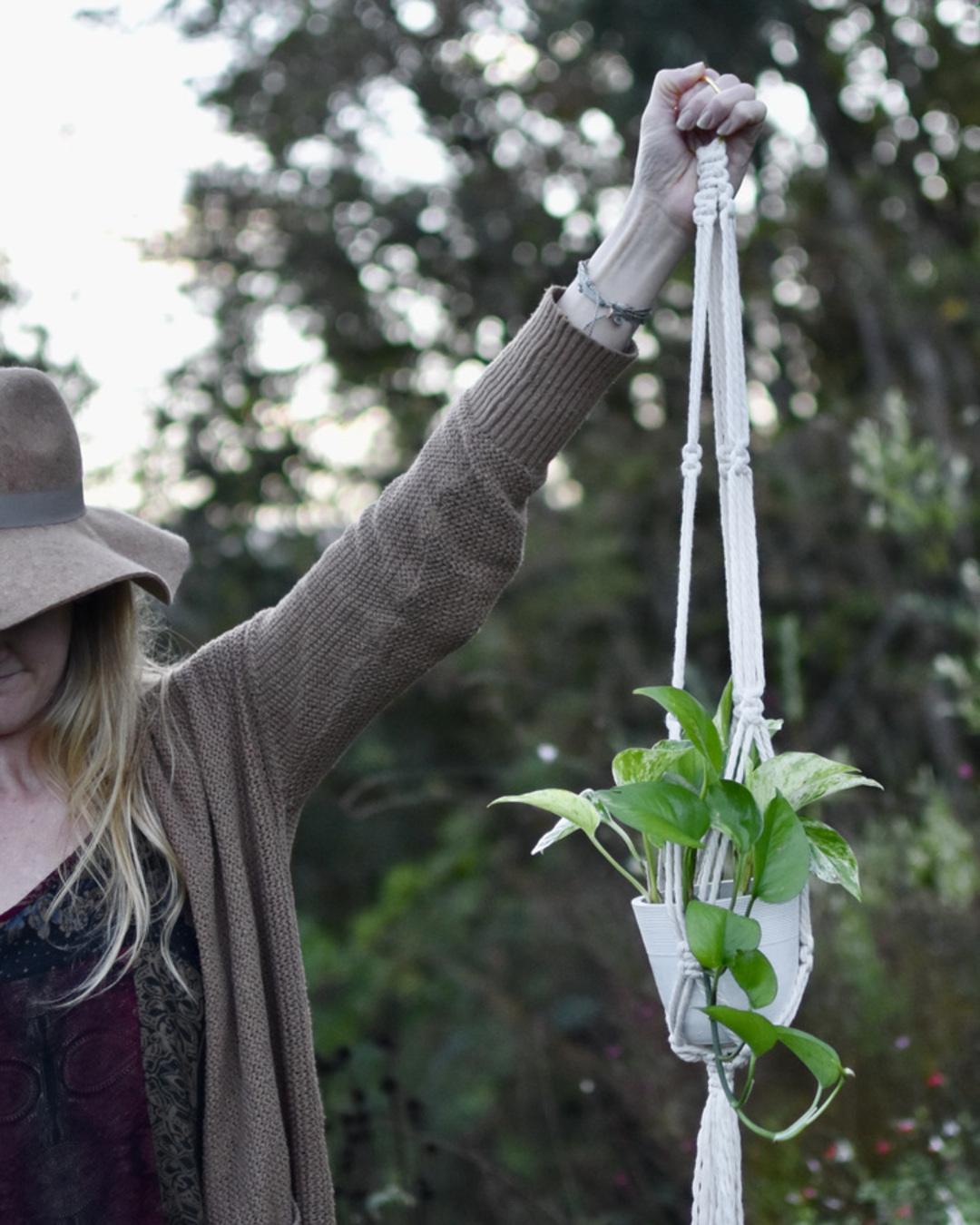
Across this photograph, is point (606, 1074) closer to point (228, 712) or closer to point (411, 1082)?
point (411, 1082)

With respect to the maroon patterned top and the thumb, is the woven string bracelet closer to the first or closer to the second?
the thumb

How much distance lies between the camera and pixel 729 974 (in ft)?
4.26

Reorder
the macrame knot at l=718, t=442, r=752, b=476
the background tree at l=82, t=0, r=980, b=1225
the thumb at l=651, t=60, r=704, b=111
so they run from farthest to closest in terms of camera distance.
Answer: the background tree at l=82, t=0, r=980, b=1225 < the thumb at l=651, t=60, r=704, b=111 < the macrame knot at l=718, t=442, r=752, b=476

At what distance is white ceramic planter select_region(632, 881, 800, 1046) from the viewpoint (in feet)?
4.28

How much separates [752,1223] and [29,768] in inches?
75.8

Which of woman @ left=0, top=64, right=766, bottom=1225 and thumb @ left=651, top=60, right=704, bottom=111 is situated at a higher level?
thumb @ left=651, top=60, right=704, bottom=111

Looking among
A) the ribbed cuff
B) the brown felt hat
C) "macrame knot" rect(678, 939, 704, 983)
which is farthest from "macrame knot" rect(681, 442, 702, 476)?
the brown felt hat

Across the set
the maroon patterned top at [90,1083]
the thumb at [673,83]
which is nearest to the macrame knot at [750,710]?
the thumb at [673,83]

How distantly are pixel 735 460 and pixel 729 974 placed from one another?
1.54 feet

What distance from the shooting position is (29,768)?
1807mm

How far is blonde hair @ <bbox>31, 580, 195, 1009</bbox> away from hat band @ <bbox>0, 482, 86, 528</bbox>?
108 millimetres

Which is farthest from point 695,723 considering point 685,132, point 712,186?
point 685,132

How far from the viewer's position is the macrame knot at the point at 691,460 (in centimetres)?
145

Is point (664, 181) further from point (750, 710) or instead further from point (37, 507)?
point (37, 507)
